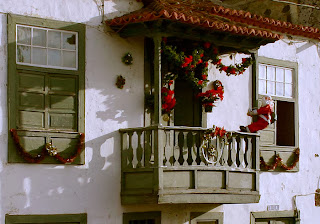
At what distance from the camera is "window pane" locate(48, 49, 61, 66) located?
12688 mm

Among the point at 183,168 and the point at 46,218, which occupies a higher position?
the point at 183,168

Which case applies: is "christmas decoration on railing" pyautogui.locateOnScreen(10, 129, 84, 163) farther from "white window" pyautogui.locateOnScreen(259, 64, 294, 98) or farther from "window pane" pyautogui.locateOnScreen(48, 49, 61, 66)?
"white window" pyautogui.locateOnScreen(259, 64, 294, 98)

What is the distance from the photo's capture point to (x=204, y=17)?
13203 millimetres

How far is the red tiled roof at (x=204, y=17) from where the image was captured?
12.6m

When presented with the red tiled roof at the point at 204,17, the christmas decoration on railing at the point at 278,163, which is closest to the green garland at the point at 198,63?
the red tiled roof at the point at 204,17

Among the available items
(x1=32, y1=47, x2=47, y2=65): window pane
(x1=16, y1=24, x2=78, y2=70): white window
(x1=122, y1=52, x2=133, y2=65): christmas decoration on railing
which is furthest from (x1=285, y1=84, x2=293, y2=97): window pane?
(x1=32, y1=47, x2=47, y2=65): window pane

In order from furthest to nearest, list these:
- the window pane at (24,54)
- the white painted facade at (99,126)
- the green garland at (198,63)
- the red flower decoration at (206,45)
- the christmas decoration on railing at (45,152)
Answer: the red flower decoration at (206,45) → the green garland at (198,63) → the window pane at (24,54) → the white painted facade at (99,126) → the christmas decoration on railing at (45,152)

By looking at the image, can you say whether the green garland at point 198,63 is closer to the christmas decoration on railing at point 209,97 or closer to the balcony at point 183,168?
the christmas decoration on railing at point 209,97

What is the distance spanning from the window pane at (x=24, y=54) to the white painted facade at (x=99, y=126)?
0.94 feet

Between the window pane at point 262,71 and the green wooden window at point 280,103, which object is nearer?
the green wooden window at point 280,103

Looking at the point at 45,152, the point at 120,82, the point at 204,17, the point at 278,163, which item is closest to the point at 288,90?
the point at 278,163

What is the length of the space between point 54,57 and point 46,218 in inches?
106

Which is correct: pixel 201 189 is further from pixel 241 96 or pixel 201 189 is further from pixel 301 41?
pixel 301 41

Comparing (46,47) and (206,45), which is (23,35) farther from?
(206,45)
